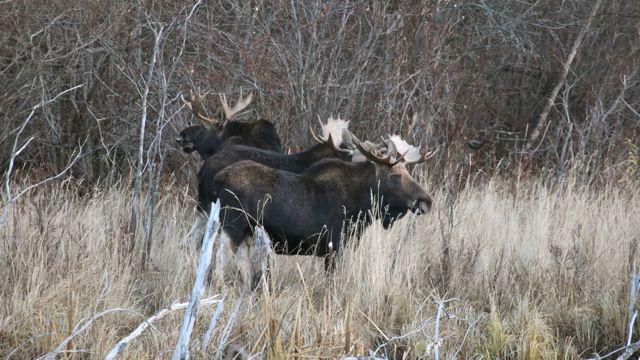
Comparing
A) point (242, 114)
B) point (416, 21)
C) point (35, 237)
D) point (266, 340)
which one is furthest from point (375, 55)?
point (266, 340)

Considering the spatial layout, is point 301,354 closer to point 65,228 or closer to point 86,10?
point 65,228

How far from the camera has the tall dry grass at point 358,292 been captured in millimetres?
5320

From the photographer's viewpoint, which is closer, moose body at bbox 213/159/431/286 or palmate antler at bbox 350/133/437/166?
moose body at bbox 213/159/431/286

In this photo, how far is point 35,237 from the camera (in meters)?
6.43

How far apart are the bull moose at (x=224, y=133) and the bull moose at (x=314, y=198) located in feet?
4.35

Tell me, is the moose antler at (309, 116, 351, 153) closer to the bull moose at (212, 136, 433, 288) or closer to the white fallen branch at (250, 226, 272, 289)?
the bull moose at (212, 136, 433, 288)

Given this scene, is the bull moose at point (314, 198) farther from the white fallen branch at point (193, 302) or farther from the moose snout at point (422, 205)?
the white fallen branch at point (193, 302)

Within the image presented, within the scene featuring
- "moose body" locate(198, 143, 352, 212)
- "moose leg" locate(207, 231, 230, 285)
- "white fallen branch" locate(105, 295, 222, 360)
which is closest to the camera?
"white fallen branch" locate(105, 295, 222, 360)

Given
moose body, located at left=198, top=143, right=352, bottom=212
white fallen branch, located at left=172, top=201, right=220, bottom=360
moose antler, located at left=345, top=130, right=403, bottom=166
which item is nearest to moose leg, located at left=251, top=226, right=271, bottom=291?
white fallen branch, located at left=172, top=201, right=220, bottom=360

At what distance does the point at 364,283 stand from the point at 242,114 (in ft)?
13.4

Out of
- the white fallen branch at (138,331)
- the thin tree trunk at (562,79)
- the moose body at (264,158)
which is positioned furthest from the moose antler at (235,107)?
the white fallen branch at (138,331)

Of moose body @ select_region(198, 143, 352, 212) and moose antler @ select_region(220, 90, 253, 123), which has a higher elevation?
moose antler @ select_region(220, 90, 253, 123)

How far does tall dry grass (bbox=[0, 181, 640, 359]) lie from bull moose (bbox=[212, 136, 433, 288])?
0.59ft

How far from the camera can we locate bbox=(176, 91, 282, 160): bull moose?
8.62 metres
